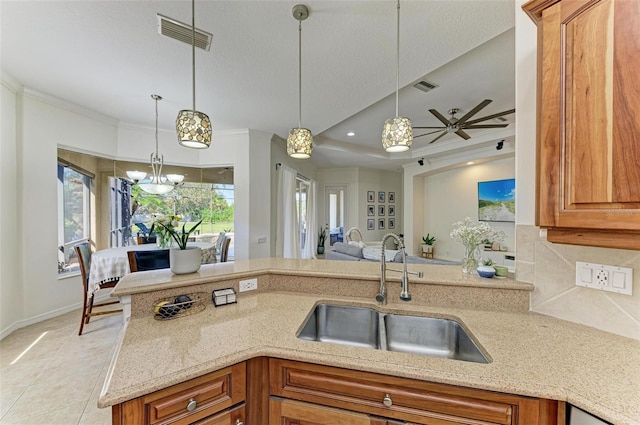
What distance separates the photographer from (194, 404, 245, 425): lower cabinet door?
0.92 metres

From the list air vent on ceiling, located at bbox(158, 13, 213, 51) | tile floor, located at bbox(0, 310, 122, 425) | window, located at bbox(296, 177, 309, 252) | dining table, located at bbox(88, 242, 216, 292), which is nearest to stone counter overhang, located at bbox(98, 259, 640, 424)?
tile floor, located at bbox(0, 310, 122, 425)

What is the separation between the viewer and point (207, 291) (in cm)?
149

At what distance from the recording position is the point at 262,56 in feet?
7.22

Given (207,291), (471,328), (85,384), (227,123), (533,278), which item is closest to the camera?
(471,328)

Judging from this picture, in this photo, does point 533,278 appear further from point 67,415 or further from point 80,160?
point 80,160

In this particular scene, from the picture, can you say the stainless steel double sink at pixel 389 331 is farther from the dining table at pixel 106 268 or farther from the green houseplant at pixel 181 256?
the dining table at pixel 106 268

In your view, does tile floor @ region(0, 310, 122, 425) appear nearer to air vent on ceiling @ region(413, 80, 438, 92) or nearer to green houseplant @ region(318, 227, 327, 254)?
air vent on ceiling @ region(413, 80, 438, 92)

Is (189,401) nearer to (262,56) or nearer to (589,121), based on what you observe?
(589,121)

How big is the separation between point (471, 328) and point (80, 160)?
4963mm

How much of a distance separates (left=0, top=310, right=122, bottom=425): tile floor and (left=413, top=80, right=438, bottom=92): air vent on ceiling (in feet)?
13.1

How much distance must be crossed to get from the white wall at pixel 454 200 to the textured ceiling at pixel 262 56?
96.8 inches

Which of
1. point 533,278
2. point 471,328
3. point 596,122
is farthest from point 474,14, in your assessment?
point 471,328

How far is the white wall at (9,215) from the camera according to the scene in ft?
8.61

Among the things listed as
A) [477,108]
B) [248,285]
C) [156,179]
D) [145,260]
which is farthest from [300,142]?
[156,179]
